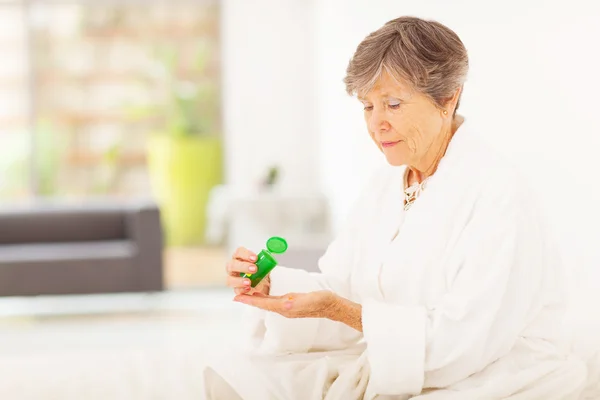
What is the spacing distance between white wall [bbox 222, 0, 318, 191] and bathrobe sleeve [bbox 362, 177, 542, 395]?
16.4 feet

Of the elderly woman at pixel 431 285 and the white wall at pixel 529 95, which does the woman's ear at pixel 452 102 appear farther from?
the white wall at pixel 529 95

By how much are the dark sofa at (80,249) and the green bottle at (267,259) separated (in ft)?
9.95

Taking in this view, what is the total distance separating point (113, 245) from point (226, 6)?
2.61 metres

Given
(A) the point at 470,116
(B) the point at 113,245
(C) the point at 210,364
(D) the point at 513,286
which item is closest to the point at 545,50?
(A) the point at 470,116

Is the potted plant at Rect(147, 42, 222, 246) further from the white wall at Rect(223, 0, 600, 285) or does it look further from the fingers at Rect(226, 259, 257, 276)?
the fingers at Rect(226, 259, 257, 276)

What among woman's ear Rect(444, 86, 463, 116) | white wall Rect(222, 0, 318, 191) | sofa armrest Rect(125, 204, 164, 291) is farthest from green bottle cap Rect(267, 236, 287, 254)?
white wall Rect(222, 0, 318, 191)

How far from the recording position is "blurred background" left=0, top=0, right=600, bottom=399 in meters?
2.10

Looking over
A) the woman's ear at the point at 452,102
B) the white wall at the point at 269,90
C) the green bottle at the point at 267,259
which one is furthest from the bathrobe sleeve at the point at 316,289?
the white wall at the point at 269,90

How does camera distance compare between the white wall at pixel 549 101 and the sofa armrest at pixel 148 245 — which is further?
the sofa armrest at pixel 148 245

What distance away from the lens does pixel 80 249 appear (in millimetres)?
4652

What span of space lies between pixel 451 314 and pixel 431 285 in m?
0.13

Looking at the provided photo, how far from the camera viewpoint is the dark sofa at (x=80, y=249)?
14.5ft

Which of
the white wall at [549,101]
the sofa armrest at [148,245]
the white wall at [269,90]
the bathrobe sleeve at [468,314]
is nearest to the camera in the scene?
the bathrobe sleeve at [468,314]

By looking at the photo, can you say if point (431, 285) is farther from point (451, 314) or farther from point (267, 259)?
point (267, 259)
